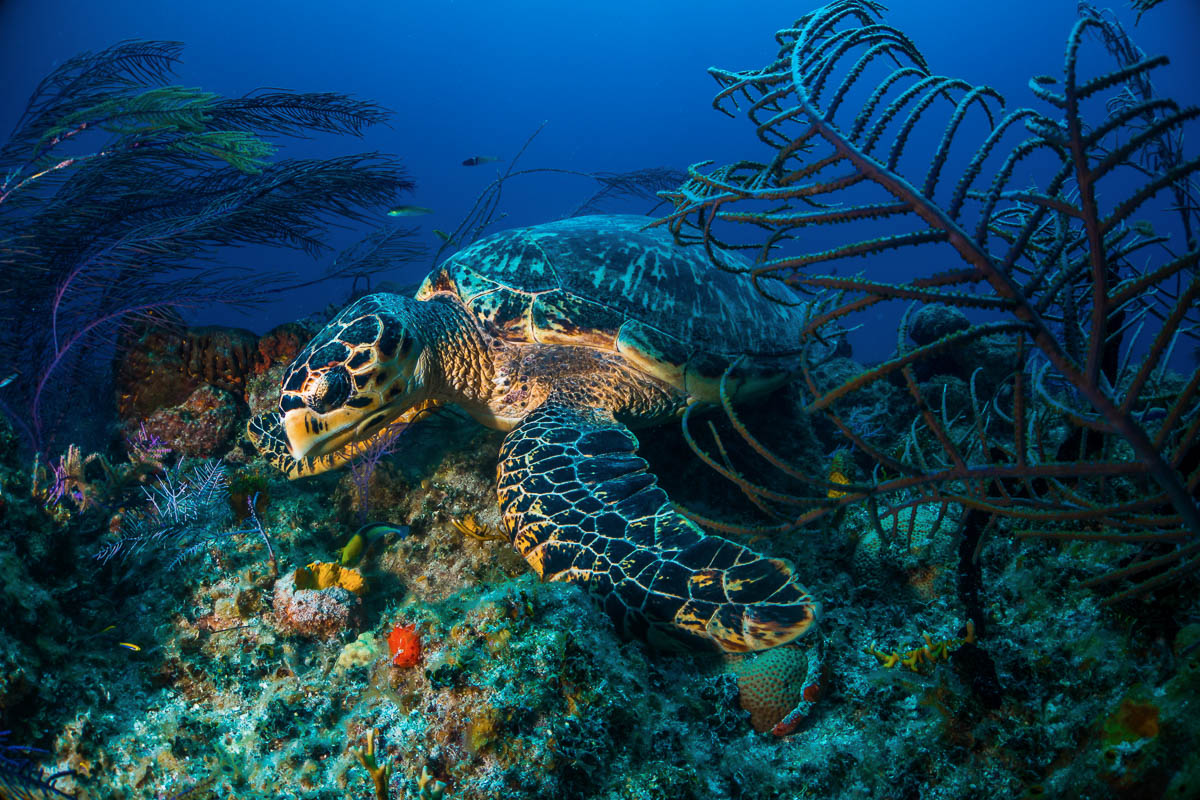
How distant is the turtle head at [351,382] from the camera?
2.58 metres

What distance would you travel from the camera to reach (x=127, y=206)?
3.93 m

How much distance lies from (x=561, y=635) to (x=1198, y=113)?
67.5 inches

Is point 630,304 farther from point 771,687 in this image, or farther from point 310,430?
point 771,687

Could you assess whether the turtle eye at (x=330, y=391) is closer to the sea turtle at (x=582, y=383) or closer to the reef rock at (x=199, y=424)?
the sea turtle at (x=582, y=383)

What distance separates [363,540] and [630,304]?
2024 mm

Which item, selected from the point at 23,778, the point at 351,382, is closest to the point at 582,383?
the point at 351,382

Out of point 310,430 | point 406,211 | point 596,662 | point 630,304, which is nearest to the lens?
point 596,662

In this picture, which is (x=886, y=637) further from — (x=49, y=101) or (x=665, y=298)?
(x=49, y=101)

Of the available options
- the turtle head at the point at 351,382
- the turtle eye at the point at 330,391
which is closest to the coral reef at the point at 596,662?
the turtle head at the point at 351,382

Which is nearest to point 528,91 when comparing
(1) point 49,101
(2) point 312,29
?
(2) point 312,29

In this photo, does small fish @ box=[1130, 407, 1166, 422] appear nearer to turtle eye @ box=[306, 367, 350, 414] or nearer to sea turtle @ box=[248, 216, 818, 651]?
sea turtle @ box=[248, 216, 818, 651]

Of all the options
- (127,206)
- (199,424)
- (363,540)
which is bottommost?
(199,424)

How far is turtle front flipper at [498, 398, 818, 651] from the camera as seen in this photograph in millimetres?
1620

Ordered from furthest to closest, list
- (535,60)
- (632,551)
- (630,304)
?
(535,60) < (630,304) < (632,551)
